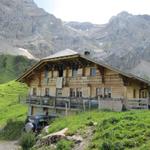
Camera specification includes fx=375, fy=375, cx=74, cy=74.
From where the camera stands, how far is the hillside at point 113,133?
20.8m

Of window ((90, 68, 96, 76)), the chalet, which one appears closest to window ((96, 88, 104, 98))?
the chalet

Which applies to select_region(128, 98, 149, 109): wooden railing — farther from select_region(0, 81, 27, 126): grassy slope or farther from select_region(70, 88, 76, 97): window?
select_region(0, 81, 27, 126): grassy slope

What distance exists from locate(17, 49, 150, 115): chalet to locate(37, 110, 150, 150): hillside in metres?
8.44

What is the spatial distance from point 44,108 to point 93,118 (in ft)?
68.1

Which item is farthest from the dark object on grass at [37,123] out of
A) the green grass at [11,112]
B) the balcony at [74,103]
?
the green grass at [11,112]

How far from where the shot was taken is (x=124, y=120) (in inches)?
981

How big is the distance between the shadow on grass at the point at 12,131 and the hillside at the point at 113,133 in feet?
50.7

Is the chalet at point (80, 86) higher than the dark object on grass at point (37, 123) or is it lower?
higher

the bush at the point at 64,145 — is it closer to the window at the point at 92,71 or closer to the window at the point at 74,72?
the window at the point at 92,71

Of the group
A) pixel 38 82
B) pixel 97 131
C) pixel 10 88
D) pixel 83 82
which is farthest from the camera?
pixel 10 88

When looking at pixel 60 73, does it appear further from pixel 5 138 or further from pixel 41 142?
pixel 41 142

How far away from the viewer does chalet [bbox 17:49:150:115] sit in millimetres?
38844

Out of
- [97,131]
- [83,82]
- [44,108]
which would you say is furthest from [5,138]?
[97,131]

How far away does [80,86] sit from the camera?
45.8m
